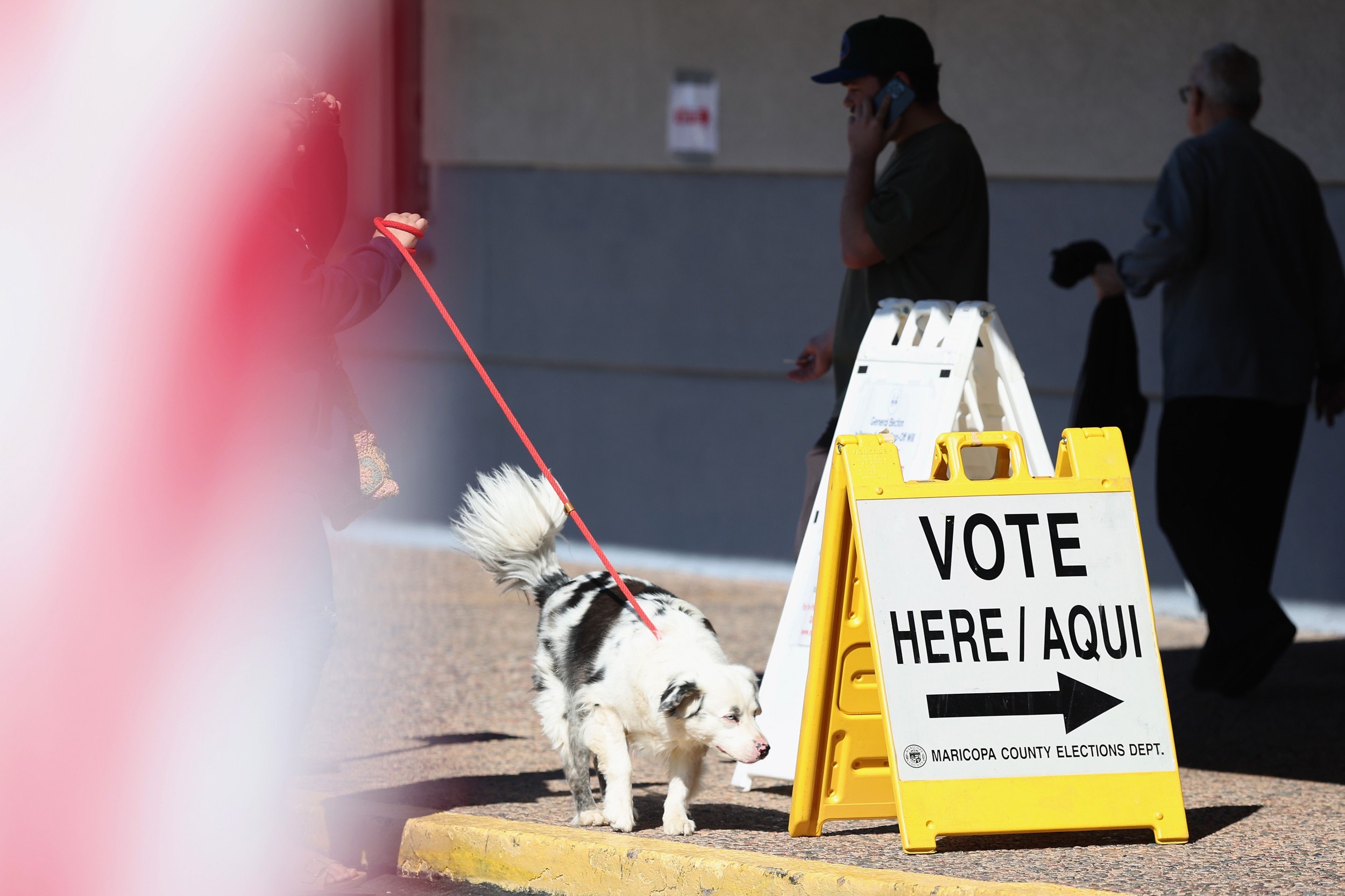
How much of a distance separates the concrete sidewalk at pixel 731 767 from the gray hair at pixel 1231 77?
2328 mm

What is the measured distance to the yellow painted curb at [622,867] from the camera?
414 cm

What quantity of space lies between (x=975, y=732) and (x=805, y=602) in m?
0.95

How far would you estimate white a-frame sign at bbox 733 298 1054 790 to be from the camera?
17.1ft

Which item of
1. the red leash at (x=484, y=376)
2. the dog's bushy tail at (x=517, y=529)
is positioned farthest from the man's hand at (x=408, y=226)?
the dog's bushy tail at (x=517, y=529)

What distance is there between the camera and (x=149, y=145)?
4031 millimetres

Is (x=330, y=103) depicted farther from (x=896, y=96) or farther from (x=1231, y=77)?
(x=1231, y=77)

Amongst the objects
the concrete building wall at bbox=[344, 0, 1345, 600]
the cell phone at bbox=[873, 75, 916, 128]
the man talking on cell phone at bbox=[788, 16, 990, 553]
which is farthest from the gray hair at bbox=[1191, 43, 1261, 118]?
the cell phone at bbox=[873, 75, 916, 128]

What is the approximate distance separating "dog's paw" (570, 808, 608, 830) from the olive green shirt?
1586 millimetres

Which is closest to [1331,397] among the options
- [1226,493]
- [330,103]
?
[1226,493]

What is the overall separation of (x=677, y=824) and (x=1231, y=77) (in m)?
4.08

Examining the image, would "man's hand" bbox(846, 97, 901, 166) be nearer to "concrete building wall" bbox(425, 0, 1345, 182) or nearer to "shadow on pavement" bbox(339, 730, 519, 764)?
"shadow on pavement" bbox(339, 730, 519, 764)

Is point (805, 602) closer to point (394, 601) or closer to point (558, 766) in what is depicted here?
Result: point (558, 766)

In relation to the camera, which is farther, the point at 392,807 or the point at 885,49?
the point at 885,49

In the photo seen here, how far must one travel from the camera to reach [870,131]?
5.65m
